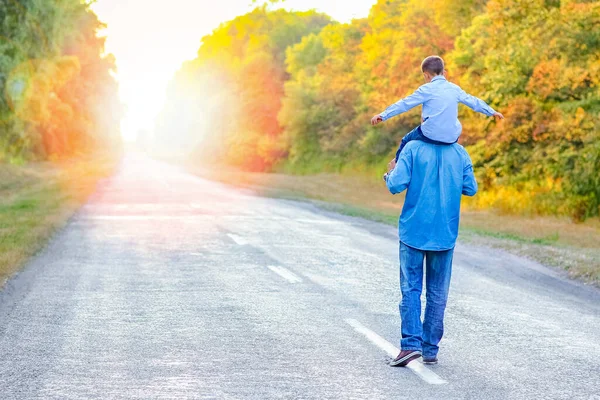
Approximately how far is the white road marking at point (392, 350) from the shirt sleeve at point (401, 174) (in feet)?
4.48

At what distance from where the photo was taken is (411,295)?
6102 mm

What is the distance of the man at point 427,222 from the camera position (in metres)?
6.04

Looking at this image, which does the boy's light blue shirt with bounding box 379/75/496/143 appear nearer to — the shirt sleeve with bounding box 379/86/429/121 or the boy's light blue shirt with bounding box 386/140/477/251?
the shirt sleeve with bounding box 379/86/429/121

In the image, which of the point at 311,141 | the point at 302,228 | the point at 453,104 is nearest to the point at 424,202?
the point at 453,104

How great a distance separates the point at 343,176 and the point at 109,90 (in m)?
42.0

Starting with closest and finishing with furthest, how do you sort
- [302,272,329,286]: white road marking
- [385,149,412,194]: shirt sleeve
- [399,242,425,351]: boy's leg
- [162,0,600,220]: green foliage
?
[385,149,412,194]: shirt sleeve < [399,242,425,351]: boy's leg < [302,272,329,286]: white road marking < [162,0,600,220]: green foliage

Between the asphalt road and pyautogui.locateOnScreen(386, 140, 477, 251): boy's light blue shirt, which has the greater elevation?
pyautogui.locateOnScreen(386, 140, 477, 251): boy's light blue shirt

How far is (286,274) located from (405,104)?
550 cm

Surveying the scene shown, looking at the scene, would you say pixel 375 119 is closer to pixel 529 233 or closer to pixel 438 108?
pixel 438 108

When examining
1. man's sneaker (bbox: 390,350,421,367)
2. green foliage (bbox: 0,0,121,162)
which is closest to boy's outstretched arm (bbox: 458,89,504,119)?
man's sneaker (bbox: 390,350,421,367)

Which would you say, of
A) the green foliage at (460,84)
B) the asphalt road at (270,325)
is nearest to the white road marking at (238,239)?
the asphalt road at (270,325)

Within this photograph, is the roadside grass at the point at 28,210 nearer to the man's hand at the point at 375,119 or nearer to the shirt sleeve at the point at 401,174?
the shirt sleeve at the point at 401,174

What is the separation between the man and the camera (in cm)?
604

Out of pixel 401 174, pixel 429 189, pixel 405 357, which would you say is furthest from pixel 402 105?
pixel 405 357
